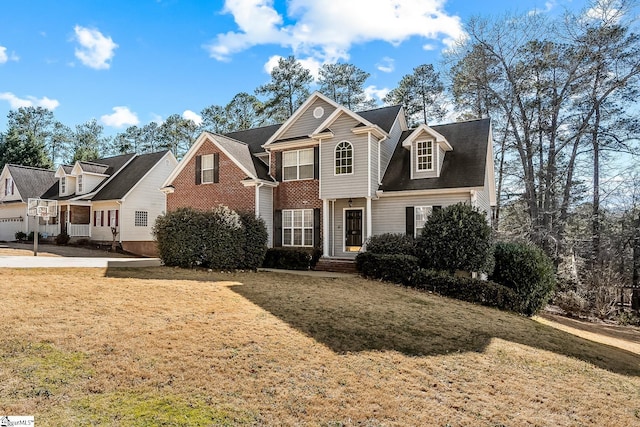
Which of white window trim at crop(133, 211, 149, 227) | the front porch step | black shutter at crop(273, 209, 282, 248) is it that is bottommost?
the front porch step

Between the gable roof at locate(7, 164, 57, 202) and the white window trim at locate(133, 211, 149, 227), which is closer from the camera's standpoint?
the white window trim at locate(133, 211, 149, 227)

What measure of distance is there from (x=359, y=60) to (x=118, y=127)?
38912mm

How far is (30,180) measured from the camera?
3142cm

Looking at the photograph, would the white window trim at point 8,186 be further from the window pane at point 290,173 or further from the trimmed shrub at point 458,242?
the trimmed shrub at point 458,242

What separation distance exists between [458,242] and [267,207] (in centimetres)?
946

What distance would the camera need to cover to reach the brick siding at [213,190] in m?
18.7

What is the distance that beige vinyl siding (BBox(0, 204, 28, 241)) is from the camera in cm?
2972

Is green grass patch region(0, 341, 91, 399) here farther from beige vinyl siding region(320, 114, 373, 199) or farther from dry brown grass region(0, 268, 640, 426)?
beige vinyl siding region(320, 114, 373, 199)

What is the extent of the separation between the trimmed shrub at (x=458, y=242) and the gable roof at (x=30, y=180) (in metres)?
31.0

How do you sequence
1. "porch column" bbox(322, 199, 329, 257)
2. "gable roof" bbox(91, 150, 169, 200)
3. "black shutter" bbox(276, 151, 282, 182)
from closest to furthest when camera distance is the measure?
"porch column" bbox(322, 199, 329, 257), "black shutter" bbox(276, 151, 282, 182), "gable roof" bbox(91, 150, 169, 200)

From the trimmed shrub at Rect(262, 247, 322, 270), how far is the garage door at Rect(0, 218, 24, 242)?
24116mm

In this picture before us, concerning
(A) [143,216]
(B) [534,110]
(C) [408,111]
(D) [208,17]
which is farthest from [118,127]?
(B) [534,110]

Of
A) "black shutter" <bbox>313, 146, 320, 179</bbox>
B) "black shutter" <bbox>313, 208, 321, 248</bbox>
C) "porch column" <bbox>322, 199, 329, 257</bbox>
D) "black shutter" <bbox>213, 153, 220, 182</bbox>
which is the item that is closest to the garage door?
"black shutter" <bbox>213, 153, 220, 182</bbox>

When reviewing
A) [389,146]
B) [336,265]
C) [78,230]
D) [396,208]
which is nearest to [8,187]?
[78,230]
